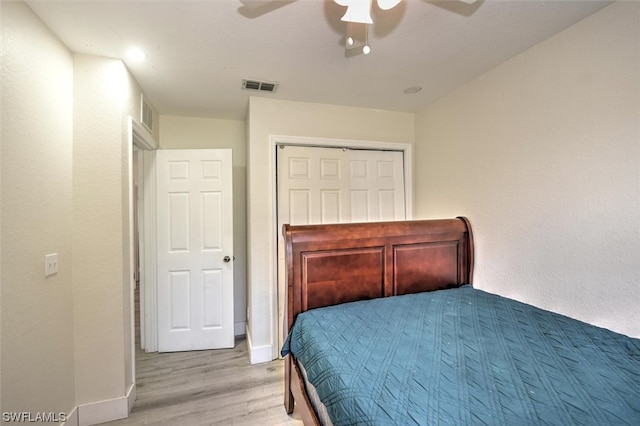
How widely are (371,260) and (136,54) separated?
2098 millimetres

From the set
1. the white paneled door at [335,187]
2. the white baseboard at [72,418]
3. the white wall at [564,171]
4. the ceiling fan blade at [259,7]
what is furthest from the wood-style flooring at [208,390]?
the ceiling fan blade at [259,7]

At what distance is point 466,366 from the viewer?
104cm

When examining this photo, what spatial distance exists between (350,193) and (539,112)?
1565 millimetres

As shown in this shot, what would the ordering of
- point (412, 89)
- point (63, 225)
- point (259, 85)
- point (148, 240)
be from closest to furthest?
point (63, 225), point (259, 85), point (412, 89), point (148, 240)

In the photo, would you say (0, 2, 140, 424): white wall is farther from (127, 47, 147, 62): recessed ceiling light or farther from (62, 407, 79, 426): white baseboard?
(127, 47, 147, 62): recessed ceiling light

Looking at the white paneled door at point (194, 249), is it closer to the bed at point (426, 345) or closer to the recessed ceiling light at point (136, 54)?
the recessed ceiling light at point (136, 54)

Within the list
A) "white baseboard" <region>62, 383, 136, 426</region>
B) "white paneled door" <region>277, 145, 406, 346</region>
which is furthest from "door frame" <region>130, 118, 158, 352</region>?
"white paneled door" <region>277, 145, 406, 346</region>

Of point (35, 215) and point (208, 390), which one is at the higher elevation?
point (35, 215)

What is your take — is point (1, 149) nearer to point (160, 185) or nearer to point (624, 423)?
point (160, 185)

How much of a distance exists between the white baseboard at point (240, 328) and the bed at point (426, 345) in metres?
1.36

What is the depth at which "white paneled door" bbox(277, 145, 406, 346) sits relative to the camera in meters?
2.51

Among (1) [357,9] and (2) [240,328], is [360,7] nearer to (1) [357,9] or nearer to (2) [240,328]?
(1) [357,9]

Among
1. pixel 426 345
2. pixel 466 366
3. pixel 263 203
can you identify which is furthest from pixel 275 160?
pixel 466 366

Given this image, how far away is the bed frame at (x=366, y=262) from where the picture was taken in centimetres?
171
